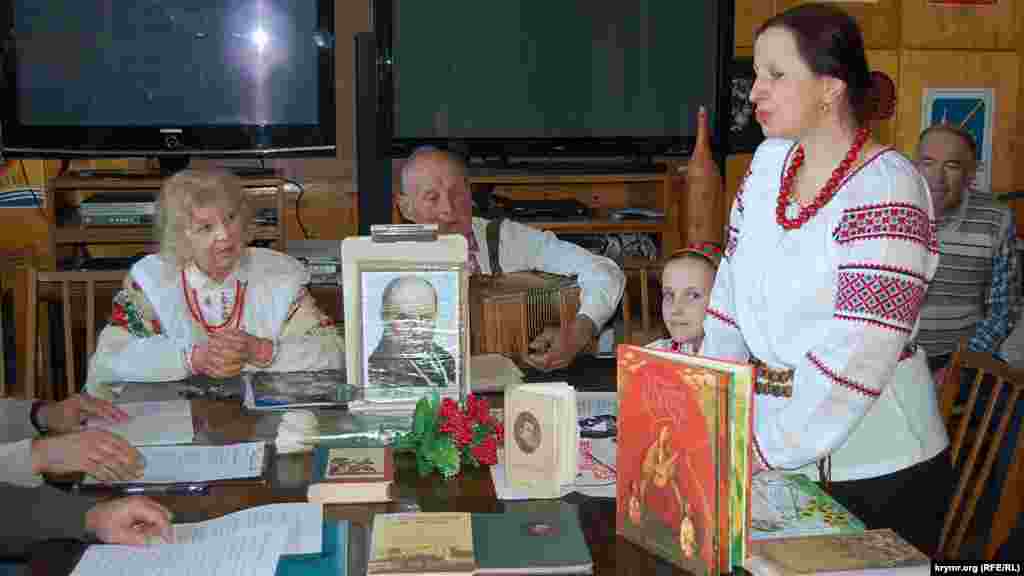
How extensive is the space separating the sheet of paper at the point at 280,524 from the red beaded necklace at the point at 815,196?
814 millimetres

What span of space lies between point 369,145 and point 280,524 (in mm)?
2573

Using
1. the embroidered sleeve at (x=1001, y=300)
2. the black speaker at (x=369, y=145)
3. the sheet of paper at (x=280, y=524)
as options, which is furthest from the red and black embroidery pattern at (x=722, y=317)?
the black speaker at (x=369, y=145)

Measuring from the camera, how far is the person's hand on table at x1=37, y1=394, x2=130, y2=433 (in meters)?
2.03

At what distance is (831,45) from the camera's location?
1.69 metres

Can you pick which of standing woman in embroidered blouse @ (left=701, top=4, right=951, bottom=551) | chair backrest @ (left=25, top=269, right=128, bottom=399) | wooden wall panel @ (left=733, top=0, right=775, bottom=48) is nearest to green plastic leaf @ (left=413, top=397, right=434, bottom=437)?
standing woman in embroidered blouse @ (left=701, top=4, right=951, bottom=551)

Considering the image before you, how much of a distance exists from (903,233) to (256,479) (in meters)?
1.00

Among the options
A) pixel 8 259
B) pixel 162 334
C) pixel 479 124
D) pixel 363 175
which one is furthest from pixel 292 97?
pixel 162 334

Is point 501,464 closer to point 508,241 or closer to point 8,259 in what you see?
point 508,241

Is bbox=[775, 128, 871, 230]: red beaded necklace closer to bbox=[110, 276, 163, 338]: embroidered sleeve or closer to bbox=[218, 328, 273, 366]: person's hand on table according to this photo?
bbox=[218, 328, 273, 366]: person's hand on table

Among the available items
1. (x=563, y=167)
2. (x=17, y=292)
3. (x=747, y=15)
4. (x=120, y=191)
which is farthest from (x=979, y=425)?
(x=17, y=292)

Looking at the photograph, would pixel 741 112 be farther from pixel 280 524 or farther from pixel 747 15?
pixel 280 524

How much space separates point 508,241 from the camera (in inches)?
126

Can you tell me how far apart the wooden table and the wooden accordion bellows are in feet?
2.19

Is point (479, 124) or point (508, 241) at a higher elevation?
point (479, 124)
